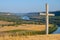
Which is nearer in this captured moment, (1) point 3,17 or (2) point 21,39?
(2) point 21,39

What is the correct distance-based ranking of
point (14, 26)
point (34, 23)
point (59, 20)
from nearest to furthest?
1. point (14, 26)
2. point (34, 23)
3. point (59, 20)

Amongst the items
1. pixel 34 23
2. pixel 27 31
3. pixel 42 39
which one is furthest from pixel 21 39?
pixel 34 23

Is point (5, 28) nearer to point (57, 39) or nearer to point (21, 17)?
point (21, 17)

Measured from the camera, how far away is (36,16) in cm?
400

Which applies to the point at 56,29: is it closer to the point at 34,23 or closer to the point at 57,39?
the point at 34,23

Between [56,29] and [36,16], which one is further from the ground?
[36,16]

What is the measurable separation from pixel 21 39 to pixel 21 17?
69.8 inches

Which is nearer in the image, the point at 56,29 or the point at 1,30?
the point at 1,30

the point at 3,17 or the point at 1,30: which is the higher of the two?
the point at 3,17

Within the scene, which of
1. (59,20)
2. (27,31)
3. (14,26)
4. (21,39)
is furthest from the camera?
(59,20)

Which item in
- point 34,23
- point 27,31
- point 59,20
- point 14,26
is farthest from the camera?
point 59,20

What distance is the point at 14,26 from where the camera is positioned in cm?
357

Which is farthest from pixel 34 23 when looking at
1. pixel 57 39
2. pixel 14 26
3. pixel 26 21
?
pixel 57 39

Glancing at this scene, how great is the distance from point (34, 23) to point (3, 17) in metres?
0.72
